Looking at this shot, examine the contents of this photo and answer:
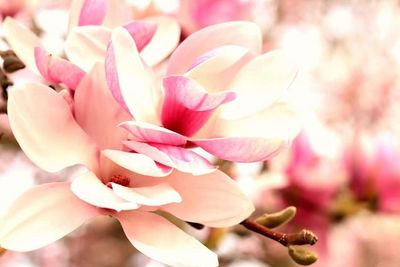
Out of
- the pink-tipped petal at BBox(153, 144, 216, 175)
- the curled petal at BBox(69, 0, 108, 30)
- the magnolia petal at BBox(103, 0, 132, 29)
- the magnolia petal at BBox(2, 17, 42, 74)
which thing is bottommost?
the pink-tipped petal at BBox(153, 144, 216, 175)

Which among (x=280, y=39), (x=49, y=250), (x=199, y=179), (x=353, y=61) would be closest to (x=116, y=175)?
(x=199, y=179)

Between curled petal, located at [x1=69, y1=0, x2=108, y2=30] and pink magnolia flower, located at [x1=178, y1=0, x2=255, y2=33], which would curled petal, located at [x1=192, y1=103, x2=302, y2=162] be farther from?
pink magnolia flower, located at [x1=178, y1=0, x2=255, y2=33]

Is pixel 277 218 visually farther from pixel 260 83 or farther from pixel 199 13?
pixel 199 13

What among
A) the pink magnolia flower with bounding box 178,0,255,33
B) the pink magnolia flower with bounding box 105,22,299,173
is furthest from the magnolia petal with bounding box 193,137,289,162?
the pink magnolia flower with bounding box 178,0,255,33

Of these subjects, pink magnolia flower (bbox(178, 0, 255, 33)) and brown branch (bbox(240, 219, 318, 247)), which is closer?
brown branch (bbox(240, 219, 318, 247))

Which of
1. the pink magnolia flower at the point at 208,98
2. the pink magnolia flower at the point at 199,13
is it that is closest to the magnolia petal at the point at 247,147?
the pink magnolia flower at the point at 208,98

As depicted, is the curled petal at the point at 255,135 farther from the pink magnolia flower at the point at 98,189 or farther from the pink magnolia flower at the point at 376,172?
the pink magnolia flower at the point at 376,172
